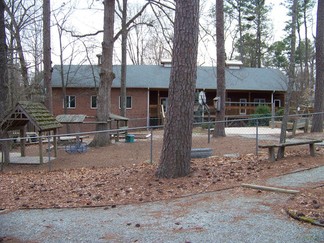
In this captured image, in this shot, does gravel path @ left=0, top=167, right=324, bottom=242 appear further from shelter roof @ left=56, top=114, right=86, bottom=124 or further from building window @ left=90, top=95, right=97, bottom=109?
building window @ left=90, top=95, right=97, bottom=109

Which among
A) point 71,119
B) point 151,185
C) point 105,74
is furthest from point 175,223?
point 71,119

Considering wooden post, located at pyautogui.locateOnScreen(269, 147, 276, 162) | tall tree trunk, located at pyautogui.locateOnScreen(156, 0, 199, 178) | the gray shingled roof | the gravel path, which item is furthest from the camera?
the gray shingled roof

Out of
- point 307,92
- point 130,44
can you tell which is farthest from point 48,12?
point 130,44

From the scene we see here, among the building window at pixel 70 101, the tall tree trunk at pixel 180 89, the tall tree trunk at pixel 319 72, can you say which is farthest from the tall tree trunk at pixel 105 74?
the building window at pixel 70 101

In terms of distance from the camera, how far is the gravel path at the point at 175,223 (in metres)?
4.68

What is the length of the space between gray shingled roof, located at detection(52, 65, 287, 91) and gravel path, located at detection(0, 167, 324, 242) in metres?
29.6

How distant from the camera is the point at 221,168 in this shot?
907 centimetres

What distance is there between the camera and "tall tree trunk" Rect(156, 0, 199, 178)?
26.8 feet

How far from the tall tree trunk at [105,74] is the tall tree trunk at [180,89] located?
9593mm

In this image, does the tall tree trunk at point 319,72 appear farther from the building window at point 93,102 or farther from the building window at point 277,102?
the building window at point 93,102

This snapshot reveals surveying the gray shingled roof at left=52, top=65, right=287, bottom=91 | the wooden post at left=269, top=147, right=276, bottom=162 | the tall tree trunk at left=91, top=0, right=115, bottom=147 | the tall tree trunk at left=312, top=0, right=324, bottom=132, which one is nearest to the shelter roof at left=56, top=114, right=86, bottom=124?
the tall tree trunk at left=91, top=0, right=115, bottom=147

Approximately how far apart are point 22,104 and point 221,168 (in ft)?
25.9

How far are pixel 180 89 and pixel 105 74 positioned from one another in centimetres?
1026

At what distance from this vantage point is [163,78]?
36938 mm
